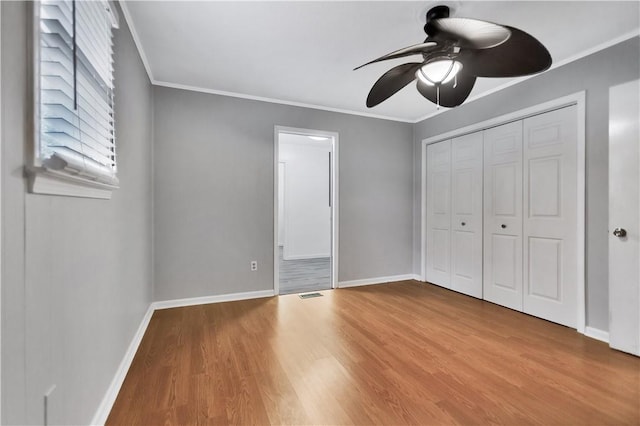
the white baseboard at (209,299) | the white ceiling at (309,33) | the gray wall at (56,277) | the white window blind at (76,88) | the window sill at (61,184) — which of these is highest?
the white ceiling at (309,33)

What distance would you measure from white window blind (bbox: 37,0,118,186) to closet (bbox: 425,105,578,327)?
11.6 ft

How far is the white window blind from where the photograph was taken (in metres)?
0.92

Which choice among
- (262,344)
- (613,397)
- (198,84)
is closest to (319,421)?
(262,344)

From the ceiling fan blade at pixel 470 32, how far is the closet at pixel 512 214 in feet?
5.85

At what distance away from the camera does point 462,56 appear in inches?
68.4

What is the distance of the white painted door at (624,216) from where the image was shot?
7.00 ft

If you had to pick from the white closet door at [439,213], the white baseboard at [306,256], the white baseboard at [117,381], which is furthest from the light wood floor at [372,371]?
the white baseboard at [306,256]

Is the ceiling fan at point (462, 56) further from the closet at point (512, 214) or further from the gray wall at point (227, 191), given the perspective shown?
the gray wall at point (227, 191)

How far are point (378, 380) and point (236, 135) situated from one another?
9.51 ft

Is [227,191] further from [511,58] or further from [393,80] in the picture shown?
[511,58]

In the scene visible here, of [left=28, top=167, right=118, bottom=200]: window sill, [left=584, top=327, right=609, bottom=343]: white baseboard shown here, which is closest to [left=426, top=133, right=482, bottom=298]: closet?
[left=584, top=327, right=609, bottom=343]: white baseboard

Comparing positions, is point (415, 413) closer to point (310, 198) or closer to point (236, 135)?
point (236, 135)

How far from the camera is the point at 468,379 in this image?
182 cm

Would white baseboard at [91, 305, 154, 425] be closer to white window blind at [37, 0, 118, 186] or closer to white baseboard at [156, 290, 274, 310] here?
white baseboard at [156, 290, 274, 310]
